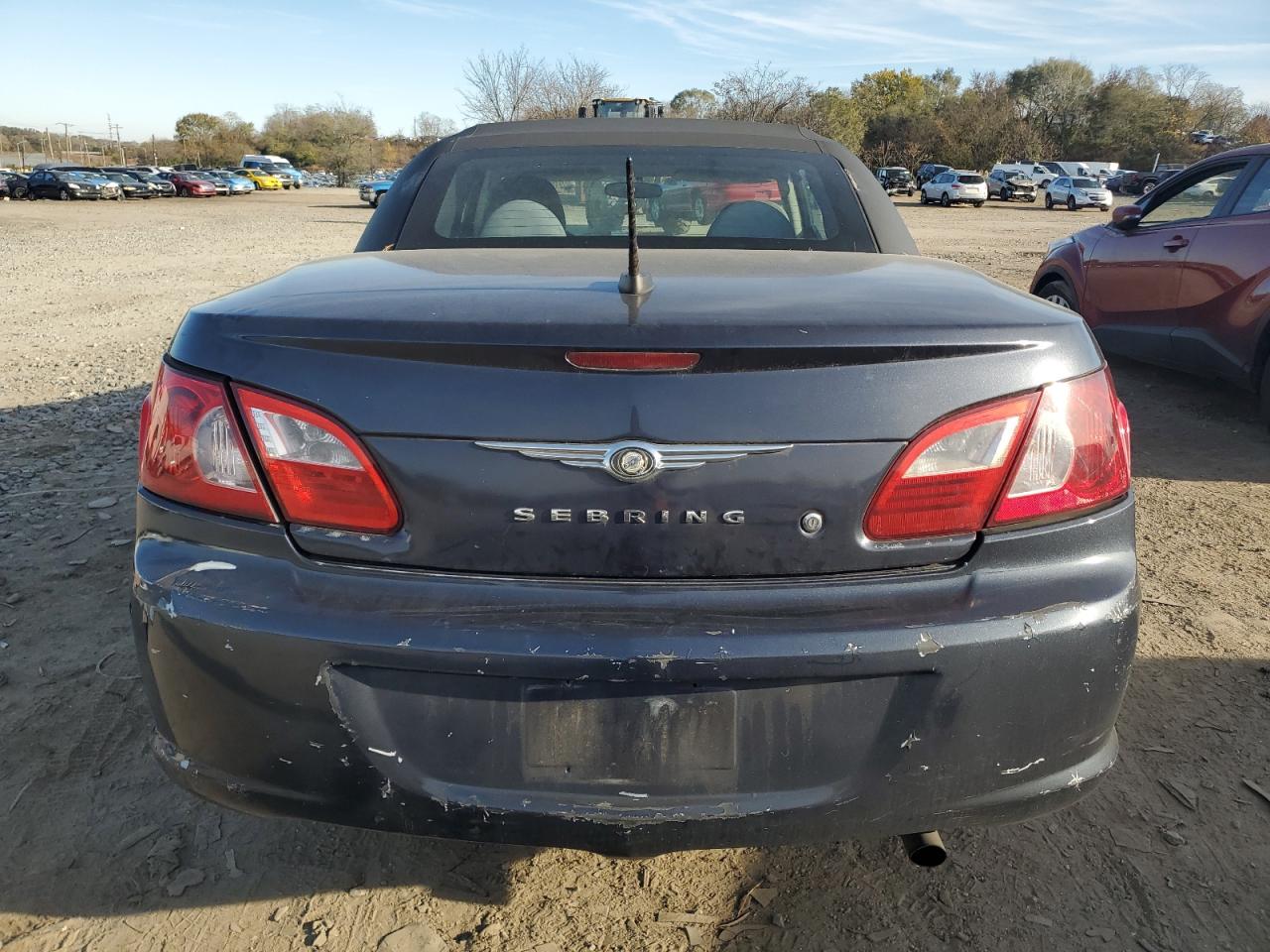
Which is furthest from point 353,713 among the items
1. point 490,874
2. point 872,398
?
point 872,398

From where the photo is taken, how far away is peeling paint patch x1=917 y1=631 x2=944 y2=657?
1451 mm

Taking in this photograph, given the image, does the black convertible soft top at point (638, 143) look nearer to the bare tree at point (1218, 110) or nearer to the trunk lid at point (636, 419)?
the trunk lid at point (636, 419)

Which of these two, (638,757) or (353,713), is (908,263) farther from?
(353,713)

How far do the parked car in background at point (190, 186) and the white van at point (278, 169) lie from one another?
645 inches

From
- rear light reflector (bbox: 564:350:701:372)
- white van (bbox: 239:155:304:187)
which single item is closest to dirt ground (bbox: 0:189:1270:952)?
rear light reflector (bbox: 564:350:701:372)

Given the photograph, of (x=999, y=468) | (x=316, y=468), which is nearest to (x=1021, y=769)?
(x=999, y=468)

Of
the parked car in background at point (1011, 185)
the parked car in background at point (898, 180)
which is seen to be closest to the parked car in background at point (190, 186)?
the parked car in background at point (898, 180)

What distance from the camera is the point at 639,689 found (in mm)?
1446

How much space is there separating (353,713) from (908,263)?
1.56m

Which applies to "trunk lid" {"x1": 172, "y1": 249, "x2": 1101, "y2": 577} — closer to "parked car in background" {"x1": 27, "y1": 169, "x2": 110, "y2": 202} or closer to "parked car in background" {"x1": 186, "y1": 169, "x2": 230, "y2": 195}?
"parked car in background" {"x1": 27, "y1": 169, "x2": 110, "y2": 202}

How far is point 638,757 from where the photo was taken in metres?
1.48

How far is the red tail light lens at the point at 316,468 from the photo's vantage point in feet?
4.99

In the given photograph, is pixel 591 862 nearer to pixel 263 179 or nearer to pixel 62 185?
pixel 62 185

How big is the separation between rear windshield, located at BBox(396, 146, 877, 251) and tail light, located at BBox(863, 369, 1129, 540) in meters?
1.46
